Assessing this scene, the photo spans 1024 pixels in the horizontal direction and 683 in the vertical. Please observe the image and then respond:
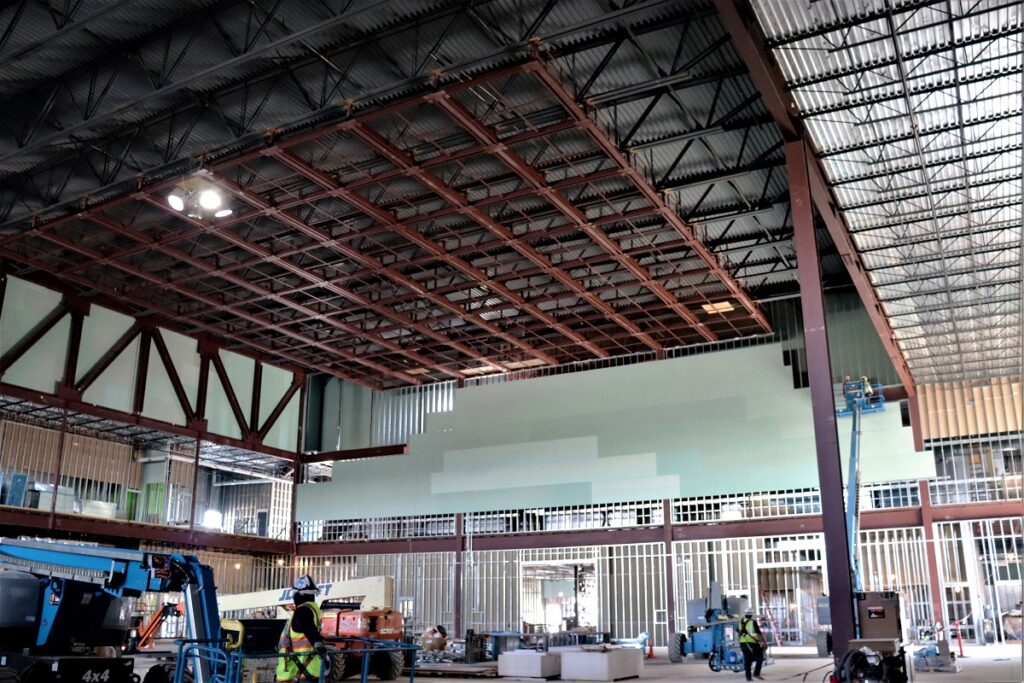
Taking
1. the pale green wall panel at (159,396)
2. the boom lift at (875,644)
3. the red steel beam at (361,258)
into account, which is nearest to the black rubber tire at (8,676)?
the boom lift at (875,644)

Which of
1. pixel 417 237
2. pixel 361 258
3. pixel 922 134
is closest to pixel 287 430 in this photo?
pixel 361 258

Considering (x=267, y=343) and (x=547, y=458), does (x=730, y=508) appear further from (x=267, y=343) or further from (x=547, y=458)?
(x=267, y=343)

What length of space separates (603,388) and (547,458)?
13.6 ft

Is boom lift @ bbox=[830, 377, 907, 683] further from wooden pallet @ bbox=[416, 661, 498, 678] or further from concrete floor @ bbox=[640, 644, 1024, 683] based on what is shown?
wooden pallet @ bbox=[416, 661, 498, 678]

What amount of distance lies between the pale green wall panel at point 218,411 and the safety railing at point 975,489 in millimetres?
31115

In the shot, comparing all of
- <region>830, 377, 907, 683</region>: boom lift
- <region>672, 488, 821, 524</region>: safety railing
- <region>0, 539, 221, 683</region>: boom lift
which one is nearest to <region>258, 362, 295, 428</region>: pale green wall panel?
<region>672, 488, 821, 524</region>: safety railing

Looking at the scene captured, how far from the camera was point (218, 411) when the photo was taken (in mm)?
42781

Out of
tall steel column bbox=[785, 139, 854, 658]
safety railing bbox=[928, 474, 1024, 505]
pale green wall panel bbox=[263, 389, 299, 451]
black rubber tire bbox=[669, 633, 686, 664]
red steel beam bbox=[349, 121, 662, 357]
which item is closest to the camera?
tall steel column bbox=[785, 139, 854, 658]

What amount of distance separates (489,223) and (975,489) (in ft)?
73.0

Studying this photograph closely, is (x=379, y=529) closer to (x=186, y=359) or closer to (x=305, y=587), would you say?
(x=186, y=359)

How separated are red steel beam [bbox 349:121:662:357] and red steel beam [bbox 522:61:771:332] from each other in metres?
4.61

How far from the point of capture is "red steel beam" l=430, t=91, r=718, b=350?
901 inches

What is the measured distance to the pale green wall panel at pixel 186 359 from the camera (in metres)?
40.7

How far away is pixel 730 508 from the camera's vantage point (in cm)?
3781
